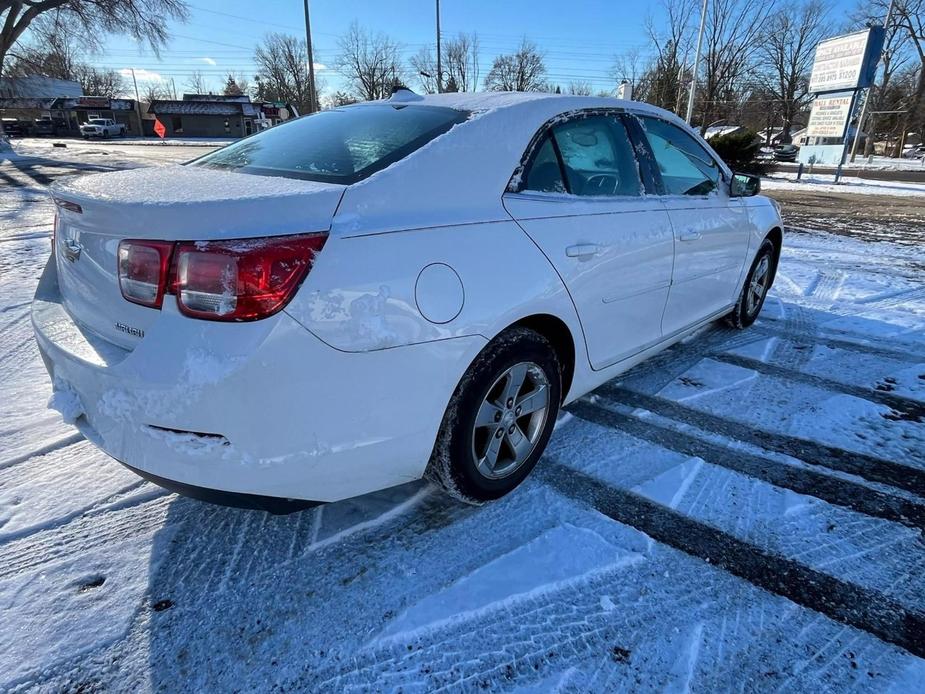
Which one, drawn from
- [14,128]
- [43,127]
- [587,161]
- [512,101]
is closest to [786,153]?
[587,161]

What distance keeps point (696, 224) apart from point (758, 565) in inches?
77.0

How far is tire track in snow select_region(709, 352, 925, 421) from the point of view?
326 centimetres

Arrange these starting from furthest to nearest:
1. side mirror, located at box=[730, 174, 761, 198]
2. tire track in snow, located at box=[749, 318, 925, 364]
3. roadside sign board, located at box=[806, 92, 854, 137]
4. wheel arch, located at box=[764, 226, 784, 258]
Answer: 1. roadside sign board, located at box=[806, 92, 854, 137]
2. wheel arch, located at box=[764, 226, 784, 258]
3. tire track in snow, located at box=[749, 318, 925, 364]
4. side mirror, located at box=[730, 174, 761, 198]

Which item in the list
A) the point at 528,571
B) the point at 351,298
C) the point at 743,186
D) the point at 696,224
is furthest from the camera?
the point at 743,186

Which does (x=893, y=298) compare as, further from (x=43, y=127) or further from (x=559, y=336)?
(x=43, y=127)

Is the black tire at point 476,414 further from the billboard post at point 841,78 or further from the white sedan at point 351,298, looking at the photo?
the billboard post at point 841,78

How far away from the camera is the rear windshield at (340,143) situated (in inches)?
81.0

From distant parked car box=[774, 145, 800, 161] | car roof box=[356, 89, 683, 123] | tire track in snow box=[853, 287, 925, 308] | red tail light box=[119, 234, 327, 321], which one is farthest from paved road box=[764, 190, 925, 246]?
distant parked car box=[774, 145, 800, 161]

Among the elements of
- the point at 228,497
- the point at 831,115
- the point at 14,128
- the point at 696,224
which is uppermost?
the point at 831,115

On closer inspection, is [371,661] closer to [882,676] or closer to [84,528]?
[84,528]

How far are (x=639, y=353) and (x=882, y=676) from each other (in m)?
1.72

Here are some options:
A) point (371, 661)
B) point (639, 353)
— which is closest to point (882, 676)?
point (371, 661)

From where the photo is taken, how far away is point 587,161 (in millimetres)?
2682

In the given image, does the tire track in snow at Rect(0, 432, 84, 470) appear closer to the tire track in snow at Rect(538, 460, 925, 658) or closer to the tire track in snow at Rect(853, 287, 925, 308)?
the tire track in snow at Rect(538, 460, 925, 658)
